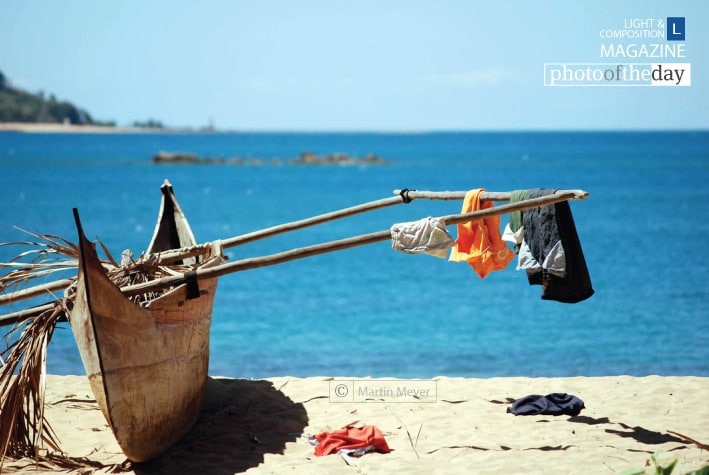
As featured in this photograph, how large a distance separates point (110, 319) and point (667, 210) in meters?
31.2

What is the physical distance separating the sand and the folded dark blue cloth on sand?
84mm

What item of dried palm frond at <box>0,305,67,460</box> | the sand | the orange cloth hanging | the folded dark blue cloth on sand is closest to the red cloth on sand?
the sand

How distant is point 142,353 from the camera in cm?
543

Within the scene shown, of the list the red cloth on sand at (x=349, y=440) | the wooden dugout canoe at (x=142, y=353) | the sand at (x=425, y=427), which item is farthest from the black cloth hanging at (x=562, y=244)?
the wooden dugout canoe at (x=142, y=353)

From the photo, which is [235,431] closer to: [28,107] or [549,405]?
[549,405]

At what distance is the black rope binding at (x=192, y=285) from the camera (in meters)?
5.84

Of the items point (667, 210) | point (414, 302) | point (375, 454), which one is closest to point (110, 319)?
point (375, 454)

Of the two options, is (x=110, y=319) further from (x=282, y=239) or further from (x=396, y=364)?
(x=282, y=239)

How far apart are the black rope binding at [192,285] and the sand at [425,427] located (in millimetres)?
1170

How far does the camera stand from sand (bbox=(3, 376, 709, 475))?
5.49m

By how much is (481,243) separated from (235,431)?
248 cm

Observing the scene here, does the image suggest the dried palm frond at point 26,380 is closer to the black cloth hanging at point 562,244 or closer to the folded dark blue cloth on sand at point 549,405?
the black cloth hanging at point 562,244

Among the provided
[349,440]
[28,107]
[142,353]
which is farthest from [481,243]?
[28,107]

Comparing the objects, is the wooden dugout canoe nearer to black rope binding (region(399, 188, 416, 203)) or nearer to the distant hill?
black rope binding (region(399, 188, 416, 203))
